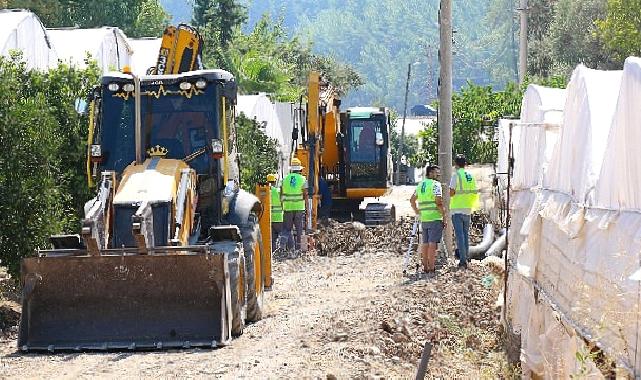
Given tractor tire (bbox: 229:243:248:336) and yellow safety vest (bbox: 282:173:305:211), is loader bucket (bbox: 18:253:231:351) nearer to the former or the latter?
tractor tire (bbox: 229:243:248:336)

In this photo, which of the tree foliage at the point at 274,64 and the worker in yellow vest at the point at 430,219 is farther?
the tree foliage at the point at 274,64

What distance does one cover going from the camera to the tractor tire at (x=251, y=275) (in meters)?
13.6

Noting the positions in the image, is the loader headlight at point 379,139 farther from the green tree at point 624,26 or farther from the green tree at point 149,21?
the green tree at point 149,21

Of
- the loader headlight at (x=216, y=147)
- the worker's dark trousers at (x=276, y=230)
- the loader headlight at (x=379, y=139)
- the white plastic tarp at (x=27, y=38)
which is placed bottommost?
the worker's dark trousers at (x=276, y=230)

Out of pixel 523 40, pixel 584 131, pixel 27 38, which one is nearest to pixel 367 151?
pixel 27 38

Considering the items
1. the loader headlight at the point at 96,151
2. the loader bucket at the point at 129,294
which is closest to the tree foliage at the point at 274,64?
the loader headlight at the point at 96,151

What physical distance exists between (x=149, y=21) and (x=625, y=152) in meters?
59.3

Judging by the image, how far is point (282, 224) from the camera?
22141mm

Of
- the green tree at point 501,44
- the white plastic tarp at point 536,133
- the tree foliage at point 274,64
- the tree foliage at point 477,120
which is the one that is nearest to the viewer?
the white plastic tarp at point 536,133

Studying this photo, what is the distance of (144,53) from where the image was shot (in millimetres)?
42469

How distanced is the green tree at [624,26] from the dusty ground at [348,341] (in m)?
29.0

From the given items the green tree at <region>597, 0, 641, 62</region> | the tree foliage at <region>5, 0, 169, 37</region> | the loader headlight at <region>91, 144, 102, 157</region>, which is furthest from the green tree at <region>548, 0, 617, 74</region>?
the loader headlight at <region>91, 144, 102, 157</region>

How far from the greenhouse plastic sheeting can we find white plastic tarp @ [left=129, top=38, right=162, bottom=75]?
29.8 metres

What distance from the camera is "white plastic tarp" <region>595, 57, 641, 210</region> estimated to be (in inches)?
283
